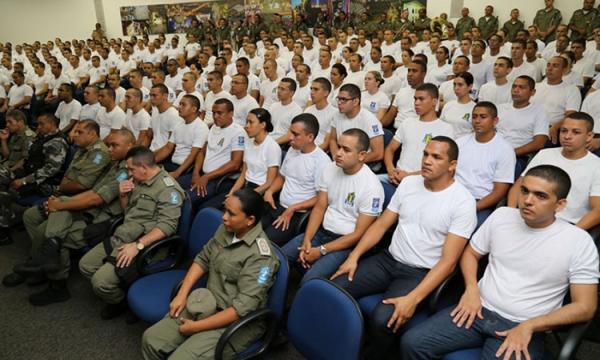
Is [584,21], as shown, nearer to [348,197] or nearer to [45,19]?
[348,197]

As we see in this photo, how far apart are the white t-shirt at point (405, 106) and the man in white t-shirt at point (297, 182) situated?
1.84 meters

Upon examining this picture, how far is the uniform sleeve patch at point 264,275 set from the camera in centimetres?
194

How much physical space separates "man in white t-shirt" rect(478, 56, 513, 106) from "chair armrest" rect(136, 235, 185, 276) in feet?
11.9

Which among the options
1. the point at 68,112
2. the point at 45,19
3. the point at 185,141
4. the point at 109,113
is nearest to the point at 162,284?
the point at 185,141

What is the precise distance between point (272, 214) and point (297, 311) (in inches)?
54.7

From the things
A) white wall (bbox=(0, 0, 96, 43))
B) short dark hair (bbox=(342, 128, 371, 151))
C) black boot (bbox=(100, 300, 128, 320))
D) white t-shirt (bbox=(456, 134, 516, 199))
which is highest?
white wall (bbox=(0, 0, 96, 43))

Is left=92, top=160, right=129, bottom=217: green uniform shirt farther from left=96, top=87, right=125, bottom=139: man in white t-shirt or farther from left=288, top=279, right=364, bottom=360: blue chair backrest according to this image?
left=96, top=87, right=125, bottom=139: man in white t-shirt

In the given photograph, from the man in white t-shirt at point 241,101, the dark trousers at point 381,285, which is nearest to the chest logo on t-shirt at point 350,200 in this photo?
the dark trousers at point 381,285

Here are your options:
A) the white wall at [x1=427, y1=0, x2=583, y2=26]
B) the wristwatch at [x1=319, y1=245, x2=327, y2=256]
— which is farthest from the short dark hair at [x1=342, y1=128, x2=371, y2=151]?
the white wall at [x1=427, y1=0, x2=583, y2=26]

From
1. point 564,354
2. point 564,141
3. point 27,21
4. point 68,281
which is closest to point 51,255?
point 68,281

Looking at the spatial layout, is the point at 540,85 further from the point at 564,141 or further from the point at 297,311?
the point at 297,311

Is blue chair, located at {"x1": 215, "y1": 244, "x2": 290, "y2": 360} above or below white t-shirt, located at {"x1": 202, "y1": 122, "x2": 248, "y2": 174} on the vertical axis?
below

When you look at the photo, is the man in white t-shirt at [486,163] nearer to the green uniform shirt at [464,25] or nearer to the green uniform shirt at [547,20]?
the green uniform shirt at [547,20]

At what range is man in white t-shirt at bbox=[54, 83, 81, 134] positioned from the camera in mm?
5754
